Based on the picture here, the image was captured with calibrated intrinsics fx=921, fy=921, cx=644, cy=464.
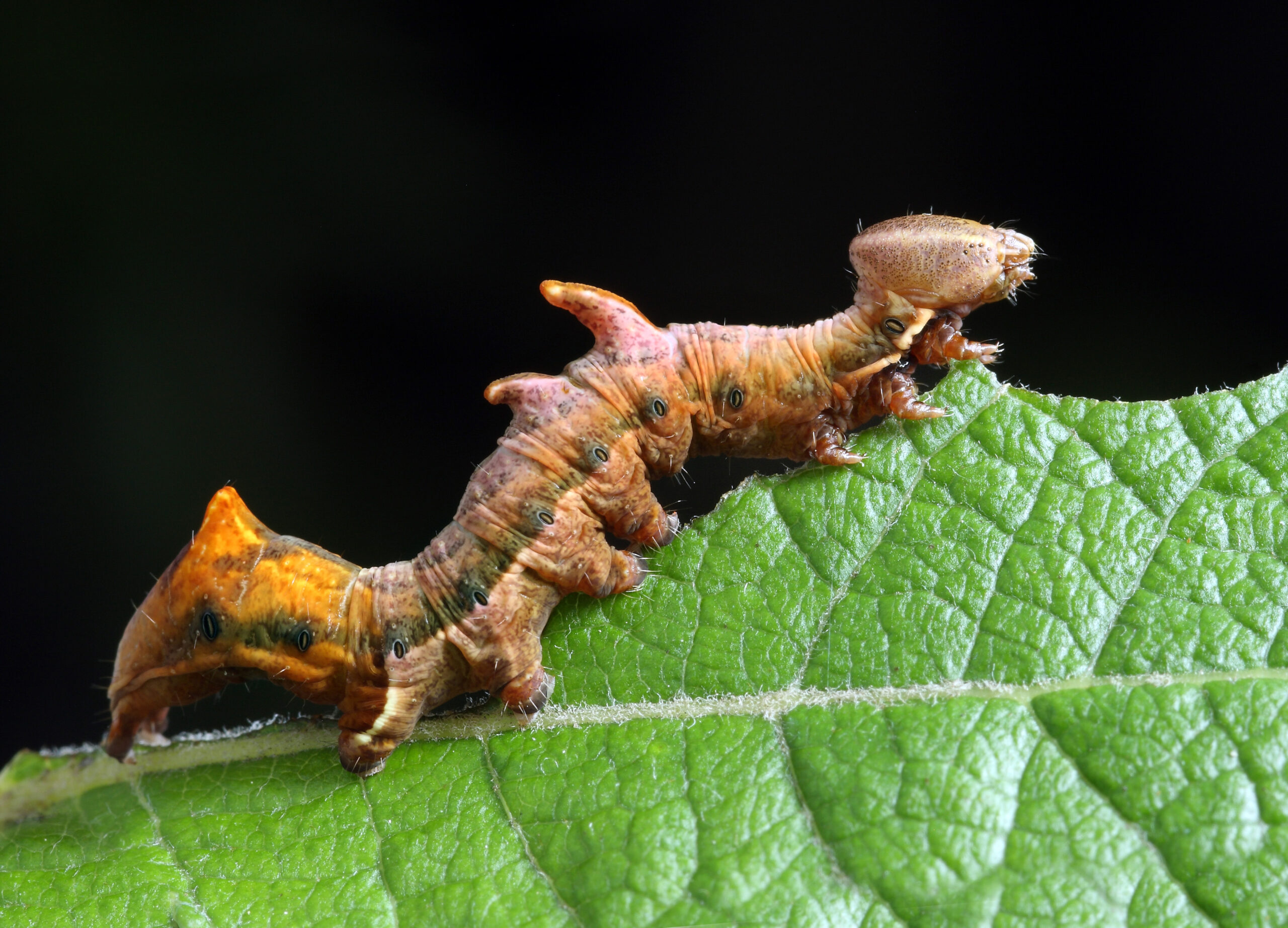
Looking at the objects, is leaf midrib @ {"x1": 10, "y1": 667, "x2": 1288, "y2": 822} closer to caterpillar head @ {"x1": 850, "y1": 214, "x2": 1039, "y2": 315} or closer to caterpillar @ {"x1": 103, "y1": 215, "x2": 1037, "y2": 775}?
caterpillar @ {"x1": 103, "y1": 215, "x2": 1037, "y2": 775}

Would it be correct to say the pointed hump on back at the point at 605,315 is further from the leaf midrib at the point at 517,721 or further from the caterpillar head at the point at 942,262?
the leaf midrib at the point at 517,721

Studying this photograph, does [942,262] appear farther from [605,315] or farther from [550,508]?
[550,508]

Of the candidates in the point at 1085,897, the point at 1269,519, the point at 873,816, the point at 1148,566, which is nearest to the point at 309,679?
the point at 873,816

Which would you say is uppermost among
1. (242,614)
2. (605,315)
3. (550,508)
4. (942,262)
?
(942,262)

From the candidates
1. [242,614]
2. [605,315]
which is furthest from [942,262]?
[242,614]

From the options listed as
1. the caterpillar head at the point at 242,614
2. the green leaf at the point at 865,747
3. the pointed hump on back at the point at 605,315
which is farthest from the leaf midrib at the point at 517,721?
the pointed hump on back at the point at 605,315

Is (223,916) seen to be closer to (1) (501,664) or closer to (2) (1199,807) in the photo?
(1) (501,664)
